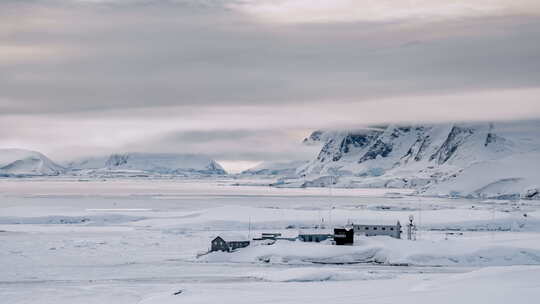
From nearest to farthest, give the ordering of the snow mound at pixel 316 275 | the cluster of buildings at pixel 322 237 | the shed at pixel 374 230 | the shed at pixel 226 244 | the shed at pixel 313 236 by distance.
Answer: the snow mound at pixel 316 275
the shed at pixel 226 244
the cluster of buildings at pixel 322 237
the shed at pixel 313 236
the shed at pixel 374 230

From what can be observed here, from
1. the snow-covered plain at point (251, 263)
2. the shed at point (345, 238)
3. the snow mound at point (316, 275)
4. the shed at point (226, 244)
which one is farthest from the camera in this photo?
the shed at point (345, 238)

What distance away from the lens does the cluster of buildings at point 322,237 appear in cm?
6327

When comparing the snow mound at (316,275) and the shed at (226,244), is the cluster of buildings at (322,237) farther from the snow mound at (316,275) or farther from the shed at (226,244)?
the snow mound at (316,275)

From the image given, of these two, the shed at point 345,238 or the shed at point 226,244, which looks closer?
the shed at point 226,244

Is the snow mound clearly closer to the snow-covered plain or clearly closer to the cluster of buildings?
the snow-covered plain

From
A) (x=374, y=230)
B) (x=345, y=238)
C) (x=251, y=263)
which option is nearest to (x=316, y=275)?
(x=251, y=263)

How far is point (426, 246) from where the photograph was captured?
62281 millimetres

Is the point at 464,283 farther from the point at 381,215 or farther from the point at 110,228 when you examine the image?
the point at 381,215

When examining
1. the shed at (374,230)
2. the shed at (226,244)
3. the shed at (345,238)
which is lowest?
the shed at (226,244)

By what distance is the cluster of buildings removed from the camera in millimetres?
63266

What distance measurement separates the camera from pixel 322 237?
226 ft

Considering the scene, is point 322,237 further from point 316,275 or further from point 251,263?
point 316,275

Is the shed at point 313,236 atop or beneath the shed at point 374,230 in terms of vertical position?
beneath

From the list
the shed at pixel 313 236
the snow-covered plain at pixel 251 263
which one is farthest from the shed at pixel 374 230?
the snow-covered plain at pixel 251 263
